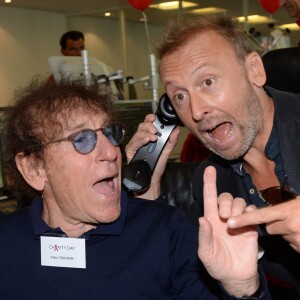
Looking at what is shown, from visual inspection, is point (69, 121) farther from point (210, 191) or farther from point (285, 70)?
point (285, 70)

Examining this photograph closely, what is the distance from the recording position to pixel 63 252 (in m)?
1.55

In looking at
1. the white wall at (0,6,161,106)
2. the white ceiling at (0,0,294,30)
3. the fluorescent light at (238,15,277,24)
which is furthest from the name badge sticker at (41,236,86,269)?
the fluorescent light at (238,15,277,24)

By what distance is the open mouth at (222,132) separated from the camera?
1.85 m

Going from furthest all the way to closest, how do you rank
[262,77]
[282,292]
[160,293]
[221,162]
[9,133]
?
[221,162] → [262,77] → [282,292] → [9,133] → [160,293]

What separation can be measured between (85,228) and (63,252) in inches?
4.7

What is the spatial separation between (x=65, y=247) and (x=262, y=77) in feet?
3.18

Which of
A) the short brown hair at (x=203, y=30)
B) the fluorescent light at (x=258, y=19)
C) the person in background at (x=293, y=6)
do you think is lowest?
the short brown hair at (x=203, y=30)

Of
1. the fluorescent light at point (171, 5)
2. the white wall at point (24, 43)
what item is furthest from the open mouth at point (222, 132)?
the fluorescent light at point (171, 5)

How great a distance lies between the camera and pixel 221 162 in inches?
81.3

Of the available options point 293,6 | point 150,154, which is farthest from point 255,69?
point 293,6

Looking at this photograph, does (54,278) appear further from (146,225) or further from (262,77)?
(262,77)

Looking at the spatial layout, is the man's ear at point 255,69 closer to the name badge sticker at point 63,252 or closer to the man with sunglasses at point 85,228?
the man with sunglasses at point 85,228

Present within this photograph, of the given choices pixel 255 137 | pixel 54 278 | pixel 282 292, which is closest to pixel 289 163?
pixel 255 137

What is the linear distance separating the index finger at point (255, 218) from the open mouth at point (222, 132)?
2.21 feet
